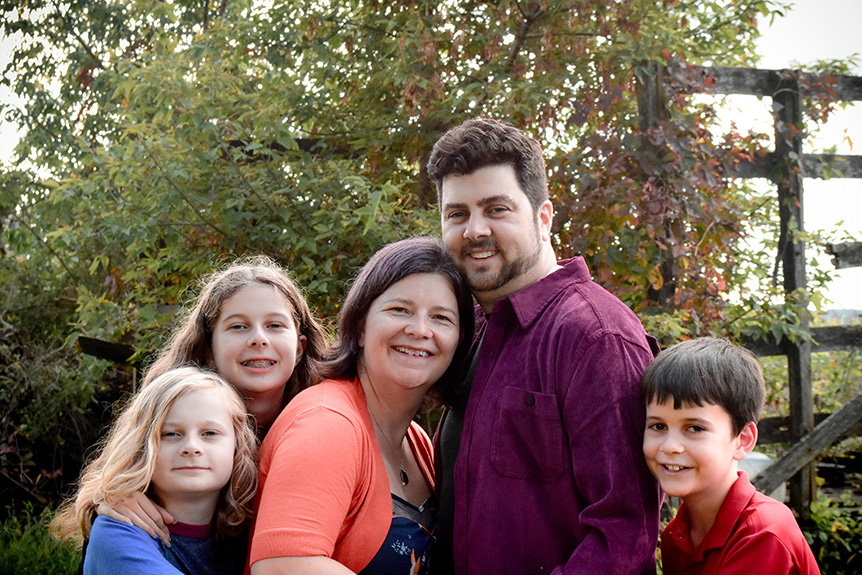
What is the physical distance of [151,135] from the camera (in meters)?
4.38

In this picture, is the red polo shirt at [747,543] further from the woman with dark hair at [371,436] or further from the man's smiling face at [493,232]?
the man's smiling face at [493,232]

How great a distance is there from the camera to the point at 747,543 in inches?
76.2

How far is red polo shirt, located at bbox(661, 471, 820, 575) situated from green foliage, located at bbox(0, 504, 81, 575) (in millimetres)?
3570

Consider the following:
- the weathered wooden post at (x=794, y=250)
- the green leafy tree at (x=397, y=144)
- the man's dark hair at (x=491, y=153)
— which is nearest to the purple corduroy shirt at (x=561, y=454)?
the man's dark hair at (x=491, y=153)

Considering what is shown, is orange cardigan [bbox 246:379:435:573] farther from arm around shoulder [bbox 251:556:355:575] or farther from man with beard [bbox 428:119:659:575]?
man with beard [bbox 428:119:659:575]

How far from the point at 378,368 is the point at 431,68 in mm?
2612

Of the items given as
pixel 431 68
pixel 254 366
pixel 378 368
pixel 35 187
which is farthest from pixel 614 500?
pixel 35 187

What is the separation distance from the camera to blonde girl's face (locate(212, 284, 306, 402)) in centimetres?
250

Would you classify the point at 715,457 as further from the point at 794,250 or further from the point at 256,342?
the point at 794,250

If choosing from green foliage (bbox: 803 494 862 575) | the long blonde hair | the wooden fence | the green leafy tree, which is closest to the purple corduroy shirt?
the long blonde hair

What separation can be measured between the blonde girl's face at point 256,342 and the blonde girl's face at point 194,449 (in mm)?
266

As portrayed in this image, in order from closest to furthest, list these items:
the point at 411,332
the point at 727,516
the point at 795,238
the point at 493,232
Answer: the point at 727,516 < the point at 411,332 < the point at 493,232 < the point at 795,238

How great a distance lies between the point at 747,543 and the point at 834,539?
3.40 meters

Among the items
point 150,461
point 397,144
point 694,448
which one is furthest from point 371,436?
point 397,144
